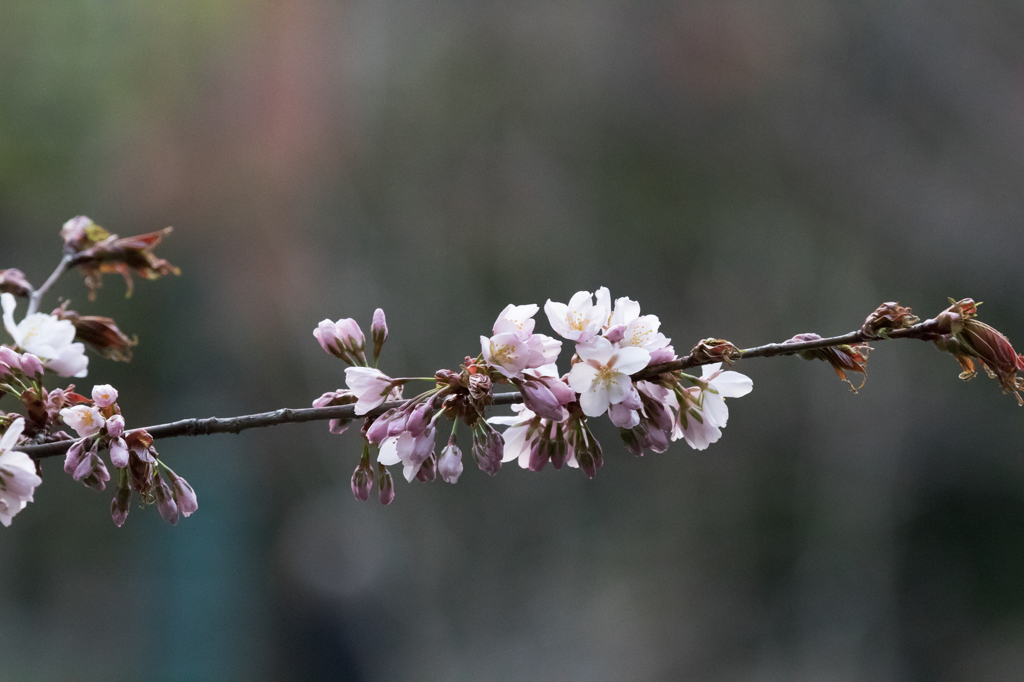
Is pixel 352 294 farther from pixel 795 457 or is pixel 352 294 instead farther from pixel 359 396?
pixel 359 396

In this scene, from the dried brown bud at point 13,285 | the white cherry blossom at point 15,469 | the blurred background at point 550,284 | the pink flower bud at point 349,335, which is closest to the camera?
the white cherry blossom at point 15,469

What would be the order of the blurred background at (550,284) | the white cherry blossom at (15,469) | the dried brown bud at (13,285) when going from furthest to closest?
the blurred background at (550,284) < the dried brown bud at (13,285) < the white cherry blossom at (15,469)

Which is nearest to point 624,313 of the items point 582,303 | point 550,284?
point 582,303

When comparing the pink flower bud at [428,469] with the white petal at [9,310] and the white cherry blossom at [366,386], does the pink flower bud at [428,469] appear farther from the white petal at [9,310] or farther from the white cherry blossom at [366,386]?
the white petal at [9,310]

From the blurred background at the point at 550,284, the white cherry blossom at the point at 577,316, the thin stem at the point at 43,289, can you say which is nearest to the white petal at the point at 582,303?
the white cherry blossom at the point at 577,316

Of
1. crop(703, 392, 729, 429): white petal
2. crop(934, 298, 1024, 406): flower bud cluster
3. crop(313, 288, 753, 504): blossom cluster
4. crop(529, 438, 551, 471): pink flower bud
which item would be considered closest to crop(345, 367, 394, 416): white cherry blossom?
crop(313, 288, 753, 504): blossom cluster

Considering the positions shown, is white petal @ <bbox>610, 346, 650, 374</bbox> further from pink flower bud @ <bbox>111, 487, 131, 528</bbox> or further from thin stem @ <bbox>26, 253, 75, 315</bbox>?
thin stem @ <bbox>26, 253, 75, 315</bbox>

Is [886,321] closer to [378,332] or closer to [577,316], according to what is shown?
[577,316]
